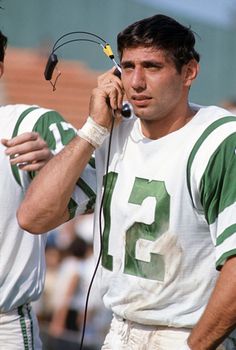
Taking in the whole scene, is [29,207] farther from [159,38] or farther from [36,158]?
[159,38]

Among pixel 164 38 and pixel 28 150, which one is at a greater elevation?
pixel 164 38

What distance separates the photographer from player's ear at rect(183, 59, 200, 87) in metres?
4.79

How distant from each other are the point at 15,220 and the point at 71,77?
1815cm

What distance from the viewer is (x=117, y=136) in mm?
5000

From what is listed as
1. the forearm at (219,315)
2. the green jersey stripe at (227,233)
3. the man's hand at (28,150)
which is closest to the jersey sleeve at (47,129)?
the man's hand at (28,150)

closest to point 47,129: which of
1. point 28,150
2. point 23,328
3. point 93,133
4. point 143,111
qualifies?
point 28,150

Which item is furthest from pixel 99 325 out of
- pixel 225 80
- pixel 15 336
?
pixel 225 80

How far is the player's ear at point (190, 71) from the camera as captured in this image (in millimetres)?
4793

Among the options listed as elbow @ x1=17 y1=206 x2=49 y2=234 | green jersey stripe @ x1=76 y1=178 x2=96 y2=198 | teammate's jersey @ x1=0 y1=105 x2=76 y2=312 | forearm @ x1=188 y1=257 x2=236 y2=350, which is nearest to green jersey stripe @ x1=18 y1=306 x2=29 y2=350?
teammate's jersey @ x1=0 y1=105 x2=76 y2=312

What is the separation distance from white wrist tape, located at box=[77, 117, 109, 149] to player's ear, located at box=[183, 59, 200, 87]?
1.39ft

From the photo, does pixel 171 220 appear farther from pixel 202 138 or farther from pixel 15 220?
pixel 15 220

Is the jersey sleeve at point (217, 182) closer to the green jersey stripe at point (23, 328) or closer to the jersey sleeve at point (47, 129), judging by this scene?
the jersey sleeve at point (47, 129)

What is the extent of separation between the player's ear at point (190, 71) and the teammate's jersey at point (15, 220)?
2.53 feet

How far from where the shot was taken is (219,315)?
4.31 m
